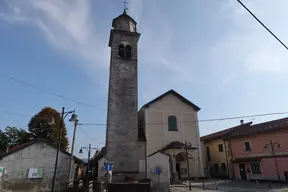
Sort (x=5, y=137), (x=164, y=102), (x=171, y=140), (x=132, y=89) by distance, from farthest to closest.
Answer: (x=5, y=137) < (x=164, y=102) < (x=171, y=140) < (x=132, y=89)

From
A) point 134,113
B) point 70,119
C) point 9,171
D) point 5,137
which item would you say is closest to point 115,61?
point 134,113

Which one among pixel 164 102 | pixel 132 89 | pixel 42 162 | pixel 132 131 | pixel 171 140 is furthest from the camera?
pixel 164 102

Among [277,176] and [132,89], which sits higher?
[132,89]

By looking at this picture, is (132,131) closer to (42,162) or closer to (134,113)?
(134,113)

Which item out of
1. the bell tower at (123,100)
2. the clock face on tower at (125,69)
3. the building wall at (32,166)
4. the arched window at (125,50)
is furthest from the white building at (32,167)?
the arched window at (125,50)

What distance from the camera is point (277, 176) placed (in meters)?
20.0

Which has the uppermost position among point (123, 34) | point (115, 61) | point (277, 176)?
point (123, 34)

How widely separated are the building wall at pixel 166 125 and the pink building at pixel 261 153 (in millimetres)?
4585

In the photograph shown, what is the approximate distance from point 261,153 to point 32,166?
2355 cm

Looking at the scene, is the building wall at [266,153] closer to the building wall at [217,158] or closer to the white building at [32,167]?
the building wall at [217,158]

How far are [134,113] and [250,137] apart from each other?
568 inches

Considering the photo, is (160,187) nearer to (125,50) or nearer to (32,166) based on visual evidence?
(32,166)

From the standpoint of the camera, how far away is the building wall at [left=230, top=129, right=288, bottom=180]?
19953 mm

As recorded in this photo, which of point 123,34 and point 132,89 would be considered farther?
point 123,34
